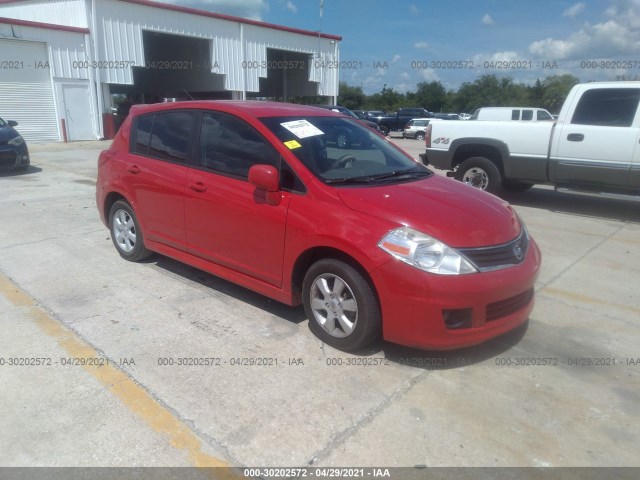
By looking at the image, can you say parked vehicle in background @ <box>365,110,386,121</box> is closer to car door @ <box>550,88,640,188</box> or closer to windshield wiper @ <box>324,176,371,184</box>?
car door @ <box>550,88,640,188</box>

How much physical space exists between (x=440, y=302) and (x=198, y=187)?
7.54ft

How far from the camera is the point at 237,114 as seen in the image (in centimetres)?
412

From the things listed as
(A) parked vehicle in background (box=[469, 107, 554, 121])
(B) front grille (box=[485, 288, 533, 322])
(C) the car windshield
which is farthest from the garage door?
(B) front grille (box=[485, 288, 533, 322])

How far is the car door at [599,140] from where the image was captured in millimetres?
7348

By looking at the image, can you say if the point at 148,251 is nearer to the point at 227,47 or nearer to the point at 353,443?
the point at 353,443

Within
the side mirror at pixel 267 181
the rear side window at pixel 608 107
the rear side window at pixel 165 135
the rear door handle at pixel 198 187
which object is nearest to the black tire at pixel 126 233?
the rear side window at pixel 165 135

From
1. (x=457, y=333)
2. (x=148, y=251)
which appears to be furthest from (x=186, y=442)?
(x=148, y=251)

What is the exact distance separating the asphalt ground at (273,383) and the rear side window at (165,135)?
1232 millimetres

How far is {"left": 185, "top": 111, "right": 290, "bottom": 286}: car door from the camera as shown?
3.80m

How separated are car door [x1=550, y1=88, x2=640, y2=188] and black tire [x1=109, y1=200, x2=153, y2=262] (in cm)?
641

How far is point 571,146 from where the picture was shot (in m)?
7.78

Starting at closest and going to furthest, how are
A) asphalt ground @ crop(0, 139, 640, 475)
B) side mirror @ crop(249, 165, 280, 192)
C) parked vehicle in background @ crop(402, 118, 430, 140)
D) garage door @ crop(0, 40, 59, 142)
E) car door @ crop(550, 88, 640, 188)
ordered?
1. asphalt ground @ crop(0, 139, 640, 475)
2. side mirror @ crop(249, 165, 280, 192)
3. car door @ crop(550, 88, 640, 188)
4. garage door @ crop(0, 40, 59, 142)
5. parked vehicle in background @ crop(402, 118, 430, 140)

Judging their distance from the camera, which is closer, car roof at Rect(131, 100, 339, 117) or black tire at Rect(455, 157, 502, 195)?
car roof at Rect(131, 100, 339, 117)

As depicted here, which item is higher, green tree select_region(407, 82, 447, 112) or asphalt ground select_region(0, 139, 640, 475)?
green tree select_region(407, 82, 447, 112)
